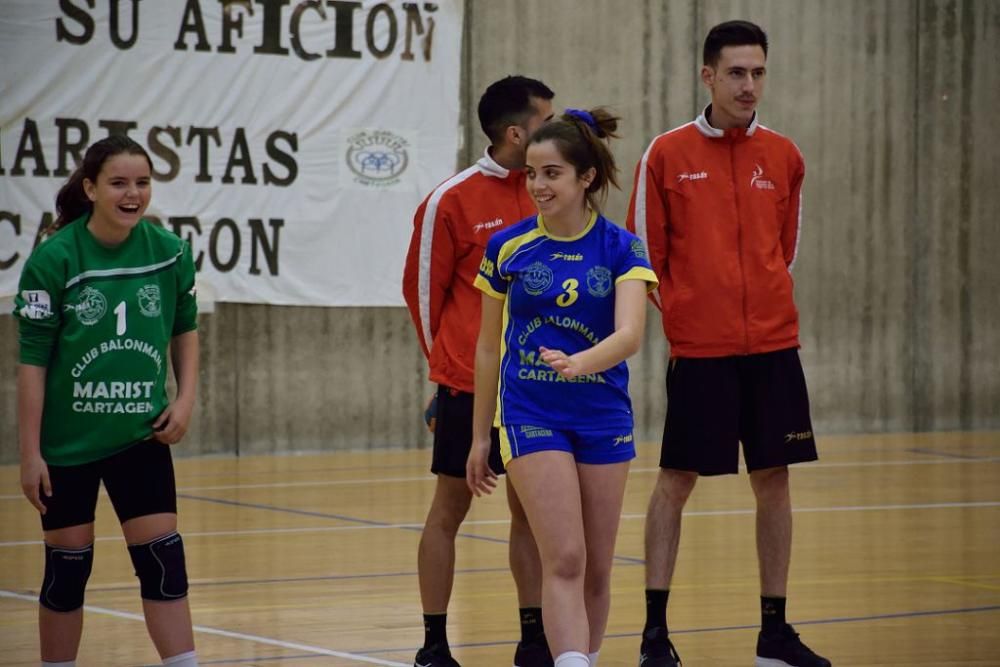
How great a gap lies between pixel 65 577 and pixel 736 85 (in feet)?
8.11

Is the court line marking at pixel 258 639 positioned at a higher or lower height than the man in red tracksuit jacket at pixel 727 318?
lower

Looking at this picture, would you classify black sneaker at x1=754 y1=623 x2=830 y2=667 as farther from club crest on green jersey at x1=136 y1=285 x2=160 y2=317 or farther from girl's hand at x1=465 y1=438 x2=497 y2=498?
club crest on green jersey at x1=136 y1=285 x2=160 y2=317

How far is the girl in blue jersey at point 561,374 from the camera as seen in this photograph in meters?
3.98

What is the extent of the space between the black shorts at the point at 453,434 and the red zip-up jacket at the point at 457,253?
0.14 feet

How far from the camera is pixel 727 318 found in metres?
5.00

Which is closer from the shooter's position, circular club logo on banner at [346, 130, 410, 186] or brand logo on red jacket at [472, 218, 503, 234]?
brand logo on red jacket at [472, 218, 503, 234]

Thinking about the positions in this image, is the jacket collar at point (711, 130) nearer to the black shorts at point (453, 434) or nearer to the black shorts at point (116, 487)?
the black shorts at point (453, 434)

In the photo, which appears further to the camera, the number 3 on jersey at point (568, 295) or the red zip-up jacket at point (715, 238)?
the red zip-up jacket at point (715, 238)

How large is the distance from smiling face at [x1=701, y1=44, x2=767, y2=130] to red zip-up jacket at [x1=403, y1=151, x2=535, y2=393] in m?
0.67

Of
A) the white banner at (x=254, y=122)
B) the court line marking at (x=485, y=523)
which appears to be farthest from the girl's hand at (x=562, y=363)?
the white banner at (x=254, y=122)

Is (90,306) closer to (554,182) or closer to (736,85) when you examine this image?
(554,182)

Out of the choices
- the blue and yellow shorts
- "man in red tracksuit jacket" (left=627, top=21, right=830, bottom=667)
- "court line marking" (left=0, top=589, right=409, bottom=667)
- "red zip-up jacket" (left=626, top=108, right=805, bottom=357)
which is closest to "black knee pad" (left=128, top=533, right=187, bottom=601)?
the blue and yellow shorts

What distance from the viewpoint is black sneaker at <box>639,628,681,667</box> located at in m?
4.81

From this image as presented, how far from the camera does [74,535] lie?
4199mm
